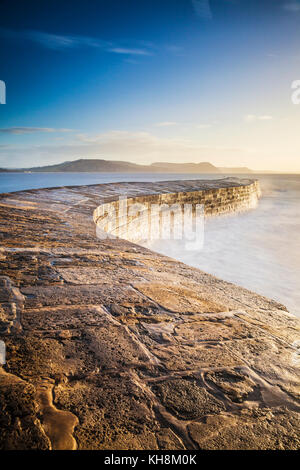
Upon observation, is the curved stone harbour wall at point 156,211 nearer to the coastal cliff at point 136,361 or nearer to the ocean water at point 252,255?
the ocean water at point 252,255

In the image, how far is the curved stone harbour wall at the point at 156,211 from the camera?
5344 millimetres

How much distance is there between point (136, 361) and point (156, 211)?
627 centimetres

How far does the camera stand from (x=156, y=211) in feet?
23.9

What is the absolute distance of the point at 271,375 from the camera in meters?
1.17

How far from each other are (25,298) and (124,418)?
0.91m

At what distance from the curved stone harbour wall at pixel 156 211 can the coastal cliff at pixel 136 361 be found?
157 cm

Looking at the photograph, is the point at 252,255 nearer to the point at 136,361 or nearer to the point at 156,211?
the point at 156,211

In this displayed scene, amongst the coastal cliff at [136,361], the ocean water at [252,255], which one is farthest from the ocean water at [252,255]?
the coastal cliff at [136,361]

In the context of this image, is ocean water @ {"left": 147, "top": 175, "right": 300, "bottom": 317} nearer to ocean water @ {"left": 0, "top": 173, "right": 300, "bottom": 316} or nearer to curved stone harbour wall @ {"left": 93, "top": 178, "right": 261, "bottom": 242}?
ocean water @ {"left": 0, "top": 173, "right": 300, "bottom": 316}

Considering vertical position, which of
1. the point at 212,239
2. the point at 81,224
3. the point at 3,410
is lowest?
the point at 212,239

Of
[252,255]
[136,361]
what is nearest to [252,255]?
[252,255]

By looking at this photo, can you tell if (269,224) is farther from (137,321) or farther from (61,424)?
(61,424)

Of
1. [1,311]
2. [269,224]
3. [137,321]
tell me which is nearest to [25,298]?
[1,311]

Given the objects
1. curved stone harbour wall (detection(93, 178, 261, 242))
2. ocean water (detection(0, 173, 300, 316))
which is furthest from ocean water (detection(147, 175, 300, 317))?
curved stone harbour wall (detection(93, 178, 261, 242))
